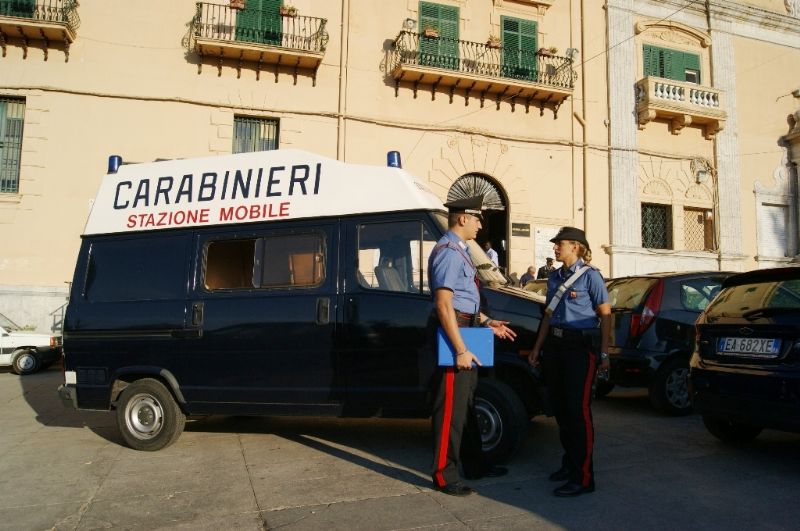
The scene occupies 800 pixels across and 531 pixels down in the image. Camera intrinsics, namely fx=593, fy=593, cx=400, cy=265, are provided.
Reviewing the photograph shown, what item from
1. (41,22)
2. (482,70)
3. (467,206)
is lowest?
(467,206)

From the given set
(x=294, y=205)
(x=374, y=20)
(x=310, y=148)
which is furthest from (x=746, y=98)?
(x=294, y=205)

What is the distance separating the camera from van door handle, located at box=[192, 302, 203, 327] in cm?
517

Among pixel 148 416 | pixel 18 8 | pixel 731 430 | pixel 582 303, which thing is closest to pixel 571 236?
pixel 582 303

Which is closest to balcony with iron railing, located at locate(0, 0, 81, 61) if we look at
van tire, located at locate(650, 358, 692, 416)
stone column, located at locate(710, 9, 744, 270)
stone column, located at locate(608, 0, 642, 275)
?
van tire, located at locate(650, 358, 692, 416)

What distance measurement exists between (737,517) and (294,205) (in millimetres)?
3903

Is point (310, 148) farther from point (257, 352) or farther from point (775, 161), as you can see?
point (775, 161)

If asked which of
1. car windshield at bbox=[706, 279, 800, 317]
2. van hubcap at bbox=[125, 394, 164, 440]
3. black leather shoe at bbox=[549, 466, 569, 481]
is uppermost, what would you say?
car windshield at bbox=[706, 279, 800, 317]

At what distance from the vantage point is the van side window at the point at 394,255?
15.5ft

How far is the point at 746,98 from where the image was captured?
18719 millimetres

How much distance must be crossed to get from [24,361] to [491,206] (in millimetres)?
11393

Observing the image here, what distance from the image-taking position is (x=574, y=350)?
412 cm

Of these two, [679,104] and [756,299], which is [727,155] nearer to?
[679,104]

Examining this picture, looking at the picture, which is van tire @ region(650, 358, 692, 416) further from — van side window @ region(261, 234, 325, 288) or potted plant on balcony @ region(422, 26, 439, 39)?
potted plant on balcony @ region(422, 26, 439, 39)

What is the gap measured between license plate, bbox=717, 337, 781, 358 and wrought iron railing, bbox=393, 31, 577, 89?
39.0 feet
